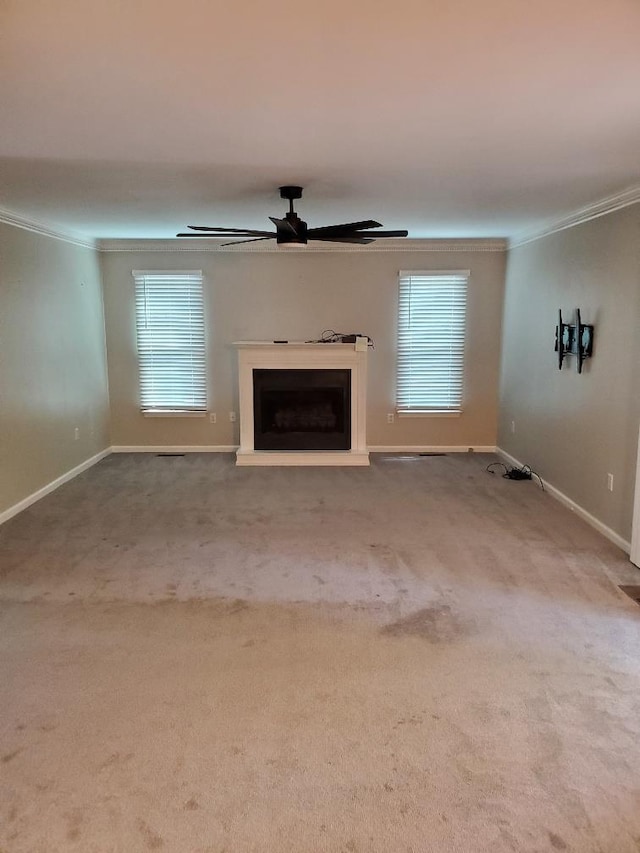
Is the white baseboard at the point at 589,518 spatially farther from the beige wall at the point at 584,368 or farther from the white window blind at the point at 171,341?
the white window blind at the point at 171,341

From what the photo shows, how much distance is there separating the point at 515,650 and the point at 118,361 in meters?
5.44

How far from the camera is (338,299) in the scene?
657 cm

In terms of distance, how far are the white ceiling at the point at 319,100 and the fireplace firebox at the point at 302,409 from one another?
2423 millimetres

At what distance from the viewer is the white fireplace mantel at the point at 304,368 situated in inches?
246

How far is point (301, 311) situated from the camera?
260 inches

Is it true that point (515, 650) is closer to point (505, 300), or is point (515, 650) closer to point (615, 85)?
point (615, 85)

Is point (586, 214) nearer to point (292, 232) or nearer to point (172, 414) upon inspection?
point (292, 232)

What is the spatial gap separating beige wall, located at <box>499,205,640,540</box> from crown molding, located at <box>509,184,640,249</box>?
0.05 meters

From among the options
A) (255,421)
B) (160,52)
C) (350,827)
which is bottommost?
(350,827)

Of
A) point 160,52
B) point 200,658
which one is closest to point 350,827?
point 200,658

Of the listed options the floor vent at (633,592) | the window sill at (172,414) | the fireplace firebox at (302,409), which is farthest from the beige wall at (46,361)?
the floor vent at (633,592)

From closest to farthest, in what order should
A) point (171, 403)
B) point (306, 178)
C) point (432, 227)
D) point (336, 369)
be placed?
1. point (306, 178)
2. point (432, 227)
3. point (336, 369)
4. point (171, 403)

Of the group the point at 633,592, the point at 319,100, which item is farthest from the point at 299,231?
the point at 633,592

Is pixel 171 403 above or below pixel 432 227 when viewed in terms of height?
below
